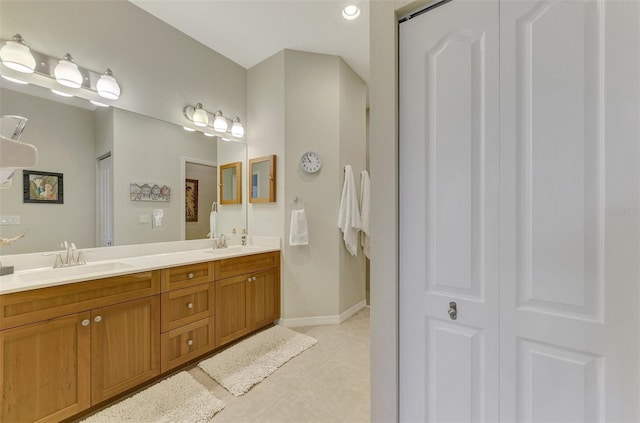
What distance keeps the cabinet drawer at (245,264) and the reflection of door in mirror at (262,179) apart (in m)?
0.63

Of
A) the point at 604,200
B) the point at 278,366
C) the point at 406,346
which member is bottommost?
the point at 278,366

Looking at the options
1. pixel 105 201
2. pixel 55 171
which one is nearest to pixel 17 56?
pixel 55 171

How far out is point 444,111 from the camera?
1004 mm

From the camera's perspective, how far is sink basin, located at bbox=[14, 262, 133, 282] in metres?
1.50

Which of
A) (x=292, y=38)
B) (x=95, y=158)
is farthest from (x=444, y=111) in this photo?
(x=95, y=158)

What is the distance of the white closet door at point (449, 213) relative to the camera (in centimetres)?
92

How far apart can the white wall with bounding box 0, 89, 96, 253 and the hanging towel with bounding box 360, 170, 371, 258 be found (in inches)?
98.8

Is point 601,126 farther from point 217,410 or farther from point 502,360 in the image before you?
point 217,410

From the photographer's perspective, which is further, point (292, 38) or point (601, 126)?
point (292, 38)

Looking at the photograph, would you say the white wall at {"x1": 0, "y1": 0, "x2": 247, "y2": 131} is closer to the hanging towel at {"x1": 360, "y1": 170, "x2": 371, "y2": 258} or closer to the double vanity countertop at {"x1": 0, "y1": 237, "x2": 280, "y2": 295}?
the double vanity countertop at {"x1": 0, "y1": 237, "x2": 280, "y2": 295}

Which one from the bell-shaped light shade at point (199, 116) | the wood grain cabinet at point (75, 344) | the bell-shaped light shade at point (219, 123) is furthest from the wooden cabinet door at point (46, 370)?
the bell-shaped light shade at point (219, 123)

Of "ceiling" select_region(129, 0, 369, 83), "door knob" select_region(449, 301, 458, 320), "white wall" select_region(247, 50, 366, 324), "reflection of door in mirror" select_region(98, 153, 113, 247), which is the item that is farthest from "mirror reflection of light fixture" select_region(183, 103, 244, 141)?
"door knob" select_region(449, 301, 458, 320)

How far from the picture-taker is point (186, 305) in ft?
6.45

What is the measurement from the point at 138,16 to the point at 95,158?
131 centimetres
